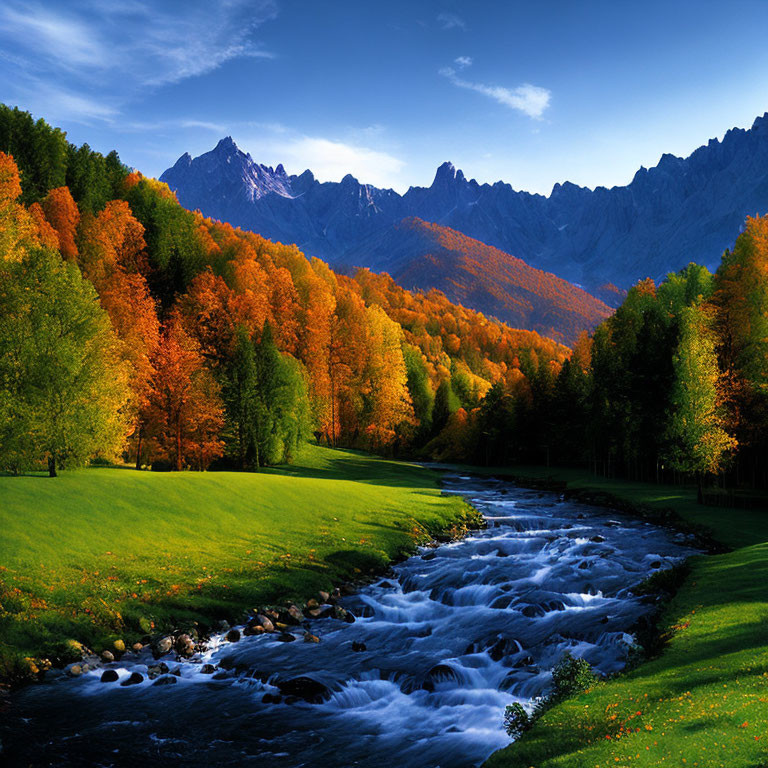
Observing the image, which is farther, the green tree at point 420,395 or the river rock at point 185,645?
the green tree at point 420,395

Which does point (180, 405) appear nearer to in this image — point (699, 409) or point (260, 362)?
point (260, 362)

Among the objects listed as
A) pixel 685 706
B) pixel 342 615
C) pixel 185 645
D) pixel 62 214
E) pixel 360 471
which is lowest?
pixel 342 615

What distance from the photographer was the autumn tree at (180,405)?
5838cm

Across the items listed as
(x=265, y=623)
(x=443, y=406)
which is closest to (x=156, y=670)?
(x=265, y=623)

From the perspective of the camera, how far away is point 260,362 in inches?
2628

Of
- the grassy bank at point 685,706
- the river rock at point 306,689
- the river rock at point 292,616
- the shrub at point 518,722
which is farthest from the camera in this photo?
the river rock at point 292,616

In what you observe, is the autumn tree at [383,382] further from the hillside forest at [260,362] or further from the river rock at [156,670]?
the river rock at [156,670]

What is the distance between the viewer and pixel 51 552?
28.0 meters

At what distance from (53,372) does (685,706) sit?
130ft

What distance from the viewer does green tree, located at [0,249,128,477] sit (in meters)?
35.9

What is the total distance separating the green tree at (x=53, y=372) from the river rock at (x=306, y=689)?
1006 inches

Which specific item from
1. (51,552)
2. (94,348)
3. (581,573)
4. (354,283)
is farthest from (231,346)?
(354,283)

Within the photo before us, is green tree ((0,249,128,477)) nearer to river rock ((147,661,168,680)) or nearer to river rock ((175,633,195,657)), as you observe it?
river rock ((175,633,195,657))

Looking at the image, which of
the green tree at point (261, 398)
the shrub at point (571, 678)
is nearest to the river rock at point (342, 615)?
the shrub at point (571, 678)
